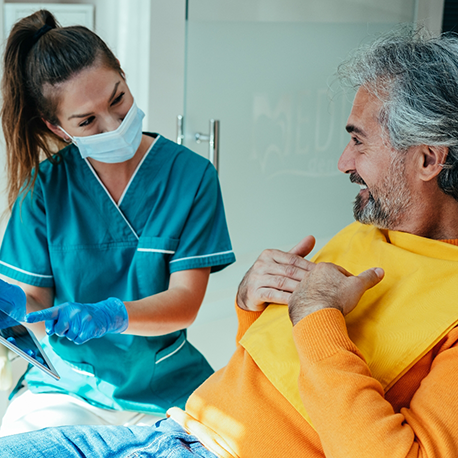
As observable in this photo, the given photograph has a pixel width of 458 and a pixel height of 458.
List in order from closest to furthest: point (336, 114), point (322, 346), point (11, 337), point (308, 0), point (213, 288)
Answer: point (322, 346) < point (11, 337) < point (213, 288) < point (308, 0) < point (336, 114)

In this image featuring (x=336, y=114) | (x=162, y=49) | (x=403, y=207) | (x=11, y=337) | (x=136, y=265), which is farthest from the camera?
(x=336, y=114)

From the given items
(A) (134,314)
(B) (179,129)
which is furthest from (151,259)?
(B) (179,129)

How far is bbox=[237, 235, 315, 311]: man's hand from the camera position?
107cm

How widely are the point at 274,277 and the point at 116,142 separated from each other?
0.56m

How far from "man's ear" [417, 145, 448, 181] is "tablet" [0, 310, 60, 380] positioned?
78 centimetres

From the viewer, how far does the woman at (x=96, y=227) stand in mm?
1329

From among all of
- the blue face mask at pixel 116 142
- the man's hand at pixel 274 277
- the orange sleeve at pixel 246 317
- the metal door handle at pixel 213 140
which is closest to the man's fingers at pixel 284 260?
the man's hand at pixel 274 277

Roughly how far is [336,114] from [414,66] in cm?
237

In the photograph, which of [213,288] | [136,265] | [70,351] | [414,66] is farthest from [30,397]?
[213,288]

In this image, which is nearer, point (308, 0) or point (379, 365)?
point (379, 365)

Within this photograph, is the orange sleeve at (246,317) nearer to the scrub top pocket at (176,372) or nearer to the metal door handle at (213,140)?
the scrub top pocket at (176,372)

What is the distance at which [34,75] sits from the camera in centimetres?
134

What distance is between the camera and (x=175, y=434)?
1.07 metres

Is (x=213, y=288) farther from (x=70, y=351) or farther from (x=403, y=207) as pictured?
(x=403, y=207)
